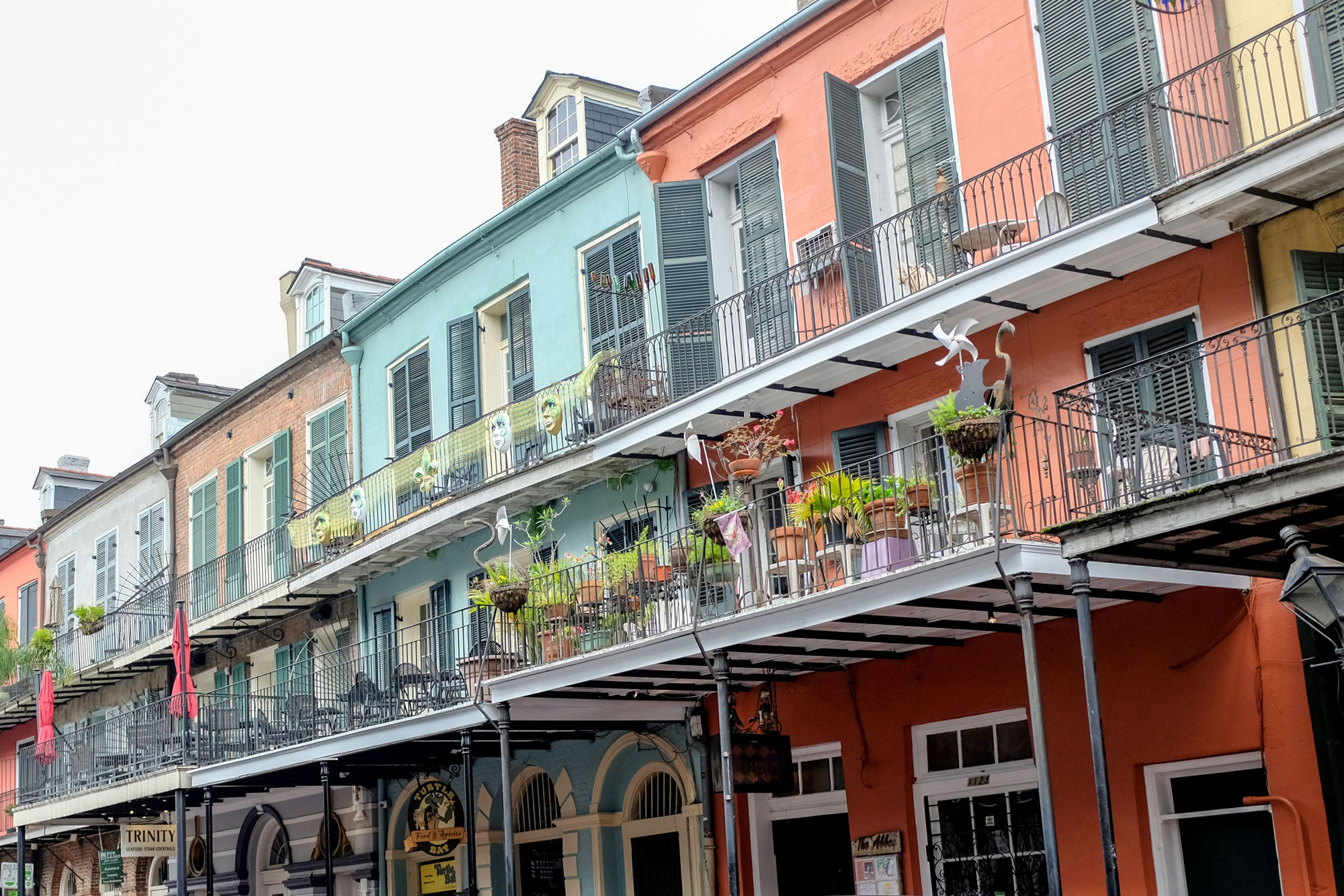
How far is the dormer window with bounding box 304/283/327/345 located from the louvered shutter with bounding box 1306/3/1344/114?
1799 cm

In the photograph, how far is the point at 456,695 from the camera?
16.9 metres

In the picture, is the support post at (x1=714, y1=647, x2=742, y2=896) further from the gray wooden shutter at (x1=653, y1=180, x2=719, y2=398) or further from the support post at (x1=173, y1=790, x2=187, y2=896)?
the support post at (x1=173, y1=790, x2=187, y2=896)

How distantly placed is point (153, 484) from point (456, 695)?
1478 centimetres

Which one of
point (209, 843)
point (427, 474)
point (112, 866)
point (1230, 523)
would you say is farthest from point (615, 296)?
point (112, 866)

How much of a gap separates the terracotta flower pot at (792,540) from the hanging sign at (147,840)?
47.4 ft

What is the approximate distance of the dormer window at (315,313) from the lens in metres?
25.8

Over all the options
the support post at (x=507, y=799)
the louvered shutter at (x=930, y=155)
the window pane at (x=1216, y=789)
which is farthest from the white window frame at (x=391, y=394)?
the window pane at (x=1216, y=789)

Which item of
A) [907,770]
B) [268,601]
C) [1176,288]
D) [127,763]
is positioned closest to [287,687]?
[268,601]

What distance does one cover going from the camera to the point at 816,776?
49.0ft

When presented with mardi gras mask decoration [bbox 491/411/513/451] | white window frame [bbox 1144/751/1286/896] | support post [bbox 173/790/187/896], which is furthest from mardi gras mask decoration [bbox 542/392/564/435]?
white window frame [bbox 1144/751/1286/896]

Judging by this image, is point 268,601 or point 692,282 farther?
point 268,601

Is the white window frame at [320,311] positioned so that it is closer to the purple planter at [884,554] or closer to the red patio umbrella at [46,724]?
the red patio umbrella at [46,724]

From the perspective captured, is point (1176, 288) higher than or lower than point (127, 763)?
higher

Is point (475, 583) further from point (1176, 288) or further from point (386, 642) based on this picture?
point (1176, 288)
